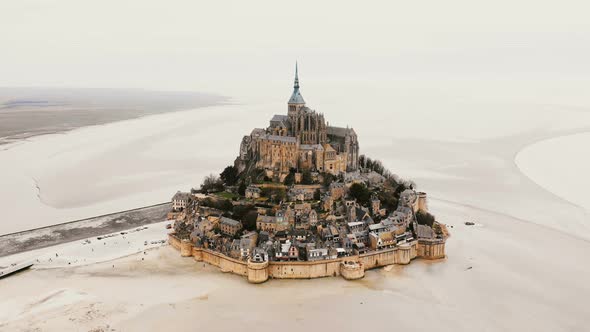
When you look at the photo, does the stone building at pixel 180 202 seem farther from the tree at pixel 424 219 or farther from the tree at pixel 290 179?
the tree at pixel 424 219

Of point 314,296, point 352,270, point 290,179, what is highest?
point 290,179

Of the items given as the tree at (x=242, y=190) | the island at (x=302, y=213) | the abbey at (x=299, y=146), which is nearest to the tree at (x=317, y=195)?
the island at (x=302, y=213)

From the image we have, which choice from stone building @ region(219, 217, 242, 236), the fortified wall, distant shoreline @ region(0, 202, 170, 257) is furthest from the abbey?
the fortified wall

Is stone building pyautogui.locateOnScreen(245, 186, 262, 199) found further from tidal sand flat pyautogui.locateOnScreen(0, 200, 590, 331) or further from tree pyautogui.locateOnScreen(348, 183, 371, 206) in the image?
tidal sand flat pyautogui.locateOnScreen(0, 200, 590, 331)

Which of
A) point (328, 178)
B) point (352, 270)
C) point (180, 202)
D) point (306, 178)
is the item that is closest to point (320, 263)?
point (352, 270)

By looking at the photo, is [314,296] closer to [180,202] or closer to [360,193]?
[360,193]
